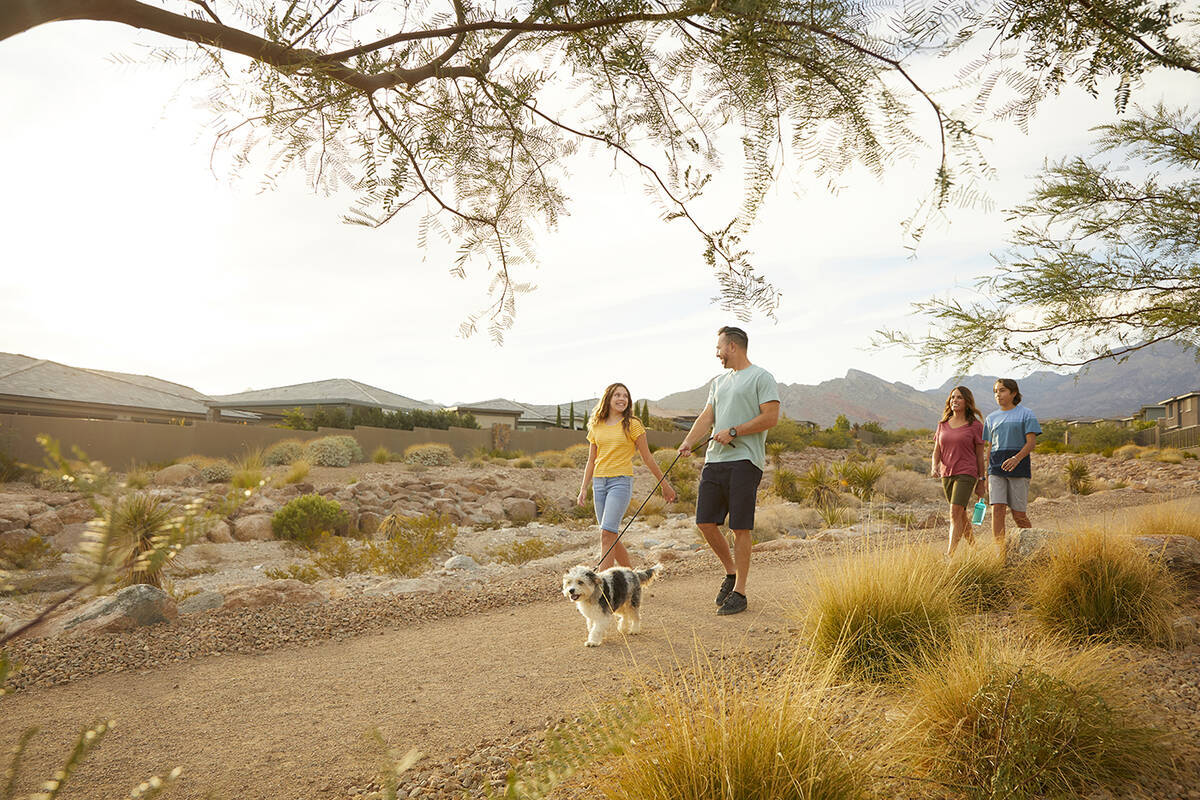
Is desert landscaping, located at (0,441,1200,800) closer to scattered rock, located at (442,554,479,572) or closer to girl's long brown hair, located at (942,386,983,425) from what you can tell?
scattered rock, located at (442,554,479,572)

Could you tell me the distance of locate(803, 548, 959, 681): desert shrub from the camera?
4.54 m

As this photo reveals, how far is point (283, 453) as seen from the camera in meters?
25.2

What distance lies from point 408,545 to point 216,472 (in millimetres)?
12779

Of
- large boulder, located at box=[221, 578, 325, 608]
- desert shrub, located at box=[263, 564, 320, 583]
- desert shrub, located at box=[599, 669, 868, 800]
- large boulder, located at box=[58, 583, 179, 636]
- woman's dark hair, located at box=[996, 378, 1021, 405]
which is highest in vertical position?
woman's dark hair, located at box=[996, 378, 1021, 405]

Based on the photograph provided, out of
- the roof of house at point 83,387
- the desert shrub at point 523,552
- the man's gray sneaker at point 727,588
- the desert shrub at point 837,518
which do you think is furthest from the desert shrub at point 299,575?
the roof of house at point 83,387

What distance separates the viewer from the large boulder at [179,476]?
2045 centimetres

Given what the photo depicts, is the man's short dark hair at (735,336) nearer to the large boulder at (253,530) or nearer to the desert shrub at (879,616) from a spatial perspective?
the desert shrub at (879,616)

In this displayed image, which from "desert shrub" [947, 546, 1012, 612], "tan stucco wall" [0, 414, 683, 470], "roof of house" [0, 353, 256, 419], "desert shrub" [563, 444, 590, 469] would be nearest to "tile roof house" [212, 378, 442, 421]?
"roof of house" [0, 353, 256, 419]

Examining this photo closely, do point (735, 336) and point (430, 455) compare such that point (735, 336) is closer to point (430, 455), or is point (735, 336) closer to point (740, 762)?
point (740, 762)

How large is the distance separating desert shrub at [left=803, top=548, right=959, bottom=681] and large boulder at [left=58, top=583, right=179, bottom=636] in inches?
221

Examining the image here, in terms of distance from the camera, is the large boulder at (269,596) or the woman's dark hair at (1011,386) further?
the woman's dark hair at (1011,386)

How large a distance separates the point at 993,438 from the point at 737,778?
20.6 feet

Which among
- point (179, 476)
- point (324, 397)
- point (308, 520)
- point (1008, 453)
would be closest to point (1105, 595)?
point (1008, 453)

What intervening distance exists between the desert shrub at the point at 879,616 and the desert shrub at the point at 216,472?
20283 mm
